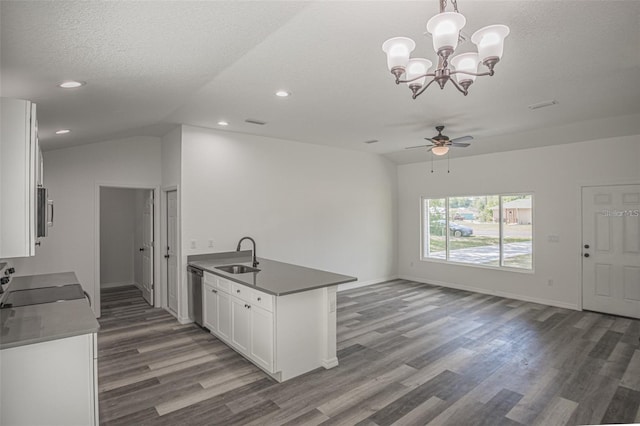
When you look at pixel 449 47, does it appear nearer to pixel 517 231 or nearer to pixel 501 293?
pixel 517 231

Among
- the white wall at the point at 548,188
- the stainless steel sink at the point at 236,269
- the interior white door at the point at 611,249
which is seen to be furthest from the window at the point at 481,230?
the stainless steel sink at the point at 236,269

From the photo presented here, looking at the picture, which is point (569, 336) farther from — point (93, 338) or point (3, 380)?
point (3, 380)

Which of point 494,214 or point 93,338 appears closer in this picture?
point 93,338

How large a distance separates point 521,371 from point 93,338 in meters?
3.73

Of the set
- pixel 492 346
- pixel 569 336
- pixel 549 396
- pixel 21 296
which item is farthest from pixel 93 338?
pixel 569 336

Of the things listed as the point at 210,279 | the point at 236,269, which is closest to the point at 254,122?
the point at 236,269

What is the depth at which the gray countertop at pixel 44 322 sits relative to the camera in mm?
1932

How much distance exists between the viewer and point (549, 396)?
117 inches

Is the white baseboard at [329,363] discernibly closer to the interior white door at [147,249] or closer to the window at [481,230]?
the interior white door at [147,249]

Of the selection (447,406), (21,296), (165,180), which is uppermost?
(165,180)

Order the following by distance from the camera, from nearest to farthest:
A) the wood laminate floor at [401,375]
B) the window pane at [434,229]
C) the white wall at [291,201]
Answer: the wood laminate floor at [401,375] < the white wall at [291,201] < the window pane at [434,229]

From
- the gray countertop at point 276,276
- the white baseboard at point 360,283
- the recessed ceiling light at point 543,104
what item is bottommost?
the white baseboard at point 360,283

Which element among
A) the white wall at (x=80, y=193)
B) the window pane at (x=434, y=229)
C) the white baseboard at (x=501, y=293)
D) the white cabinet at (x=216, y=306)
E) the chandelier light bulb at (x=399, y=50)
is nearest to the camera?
the chandelier light bulb at (x=399, y=50)

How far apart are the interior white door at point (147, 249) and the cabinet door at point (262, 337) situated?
3088mm
